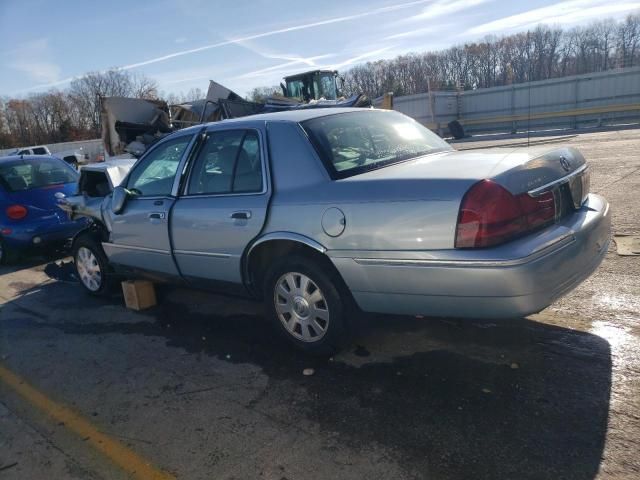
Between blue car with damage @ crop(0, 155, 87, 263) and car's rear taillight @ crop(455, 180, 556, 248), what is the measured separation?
6.16 meters

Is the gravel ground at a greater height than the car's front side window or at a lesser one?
lesser

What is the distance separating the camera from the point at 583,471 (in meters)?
2.28

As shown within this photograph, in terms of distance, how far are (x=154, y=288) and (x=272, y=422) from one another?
2965mm

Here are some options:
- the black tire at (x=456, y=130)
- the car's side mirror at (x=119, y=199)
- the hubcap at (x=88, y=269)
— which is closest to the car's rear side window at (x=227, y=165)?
the car's side mirror at (x=119, y=199)

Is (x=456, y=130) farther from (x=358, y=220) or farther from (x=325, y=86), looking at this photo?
(x=358, y=220)

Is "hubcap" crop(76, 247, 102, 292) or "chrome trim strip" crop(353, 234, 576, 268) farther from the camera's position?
"hubcap" crop(76, 247, 102, 292)

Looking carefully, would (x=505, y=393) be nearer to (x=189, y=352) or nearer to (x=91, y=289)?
(x=189, y=352)

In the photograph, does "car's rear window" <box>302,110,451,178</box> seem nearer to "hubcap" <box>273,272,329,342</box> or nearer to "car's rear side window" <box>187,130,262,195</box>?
"car's rear side window" <box>187,130,262,195</box>

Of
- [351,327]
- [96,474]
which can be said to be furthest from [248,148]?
[96,474]

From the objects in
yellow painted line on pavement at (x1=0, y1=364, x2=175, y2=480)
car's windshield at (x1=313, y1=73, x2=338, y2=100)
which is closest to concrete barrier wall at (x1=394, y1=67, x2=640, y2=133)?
car's windshield at (x1=313, y1=73, x2=338, y2=100)

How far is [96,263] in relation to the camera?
5605 millimetres

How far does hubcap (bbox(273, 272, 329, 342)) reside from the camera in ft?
11.6

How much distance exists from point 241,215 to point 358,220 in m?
1.05

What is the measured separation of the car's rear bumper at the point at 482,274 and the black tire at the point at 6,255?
6391mm
